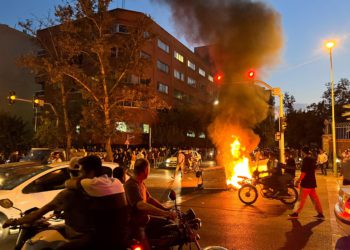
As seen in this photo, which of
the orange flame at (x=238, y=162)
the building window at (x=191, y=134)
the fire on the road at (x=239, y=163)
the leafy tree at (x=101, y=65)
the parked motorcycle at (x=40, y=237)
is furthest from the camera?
the building window at (x=191, y=134)

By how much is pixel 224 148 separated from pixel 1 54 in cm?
3672

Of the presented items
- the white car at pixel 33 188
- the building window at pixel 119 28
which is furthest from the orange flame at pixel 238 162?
the building window at pixel 119 28

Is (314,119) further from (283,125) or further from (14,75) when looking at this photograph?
(14,75)

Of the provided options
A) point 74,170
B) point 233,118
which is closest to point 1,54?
point 233,118

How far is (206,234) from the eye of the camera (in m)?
7.34

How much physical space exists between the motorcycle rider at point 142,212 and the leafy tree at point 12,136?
35.3 metres

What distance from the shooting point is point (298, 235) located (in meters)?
7.35

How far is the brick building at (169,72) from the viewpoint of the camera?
137ft

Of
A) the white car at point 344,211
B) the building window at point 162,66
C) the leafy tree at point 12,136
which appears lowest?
the white car at point 344,211

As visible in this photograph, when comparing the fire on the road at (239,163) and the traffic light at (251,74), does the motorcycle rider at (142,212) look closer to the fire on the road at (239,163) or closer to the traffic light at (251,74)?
the fire on the road at (239,163)

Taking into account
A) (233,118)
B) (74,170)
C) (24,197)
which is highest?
(233,118)

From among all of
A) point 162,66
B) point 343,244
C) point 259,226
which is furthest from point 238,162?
point 162,66

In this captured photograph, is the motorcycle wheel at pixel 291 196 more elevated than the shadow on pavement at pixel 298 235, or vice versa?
the motorcycle wheel at pixel 291 196

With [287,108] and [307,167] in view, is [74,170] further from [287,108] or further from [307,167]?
[287,108]
